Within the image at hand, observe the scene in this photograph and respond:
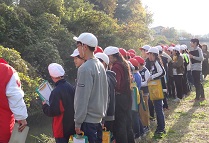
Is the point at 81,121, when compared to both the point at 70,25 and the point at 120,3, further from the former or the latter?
the point at 120,3

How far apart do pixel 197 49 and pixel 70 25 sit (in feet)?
21.2

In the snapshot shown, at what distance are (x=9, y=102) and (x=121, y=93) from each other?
1832 millimetres

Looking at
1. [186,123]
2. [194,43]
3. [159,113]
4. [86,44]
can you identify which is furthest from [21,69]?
[194,43]

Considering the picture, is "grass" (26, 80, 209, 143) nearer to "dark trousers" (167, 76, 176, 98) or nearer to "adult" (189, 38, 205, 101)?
"dark trousers" (167, 76, 176, 98)

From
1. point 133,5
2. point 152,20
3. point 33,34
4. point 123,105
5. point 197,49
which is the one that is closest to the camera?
point 123,105

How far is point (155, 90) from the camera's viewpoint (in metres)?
5.94

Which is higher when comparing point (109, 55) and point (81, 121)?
point (109, 55)

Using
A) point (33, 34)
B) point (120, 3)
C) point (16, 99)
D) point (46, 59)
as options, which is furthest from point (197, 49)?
point (120, 3)

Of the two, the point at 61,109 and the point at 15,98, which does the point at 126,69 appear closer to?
the point at 61,109

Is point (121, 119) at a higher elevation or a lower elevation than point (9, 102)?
lower

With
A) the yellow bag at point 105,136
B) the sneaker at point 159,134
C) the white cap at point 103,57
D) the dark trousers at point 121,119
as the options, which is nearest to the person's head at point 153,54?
the sneaker at point 159,134

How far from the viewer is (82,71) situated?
10.7 ft

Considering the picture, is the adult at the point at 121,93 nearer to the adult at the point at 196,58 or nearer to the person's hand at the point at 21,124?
the person's hand at the point at 21,124

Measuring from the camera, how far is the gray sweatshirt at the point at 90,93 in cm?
325
